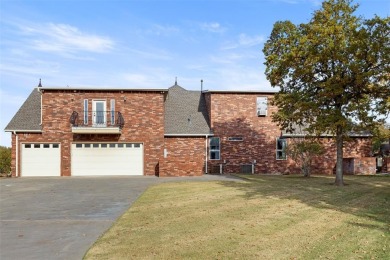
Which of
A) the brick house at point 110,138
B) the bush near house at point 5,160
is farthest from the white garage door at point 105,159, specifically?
the bush near house at point 5,160

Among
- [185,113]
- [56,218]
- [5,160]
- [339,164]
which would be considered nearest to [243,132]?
[185,113]

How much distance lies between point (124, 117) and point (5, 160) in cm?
1147

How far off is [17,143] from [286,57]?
18914 millimetres

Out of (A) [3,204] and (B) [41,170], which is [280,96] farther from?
(B) [41,170]

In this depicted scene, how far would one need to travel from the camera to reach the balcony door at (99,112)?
2634 cm

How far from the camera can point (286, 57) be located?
18438 mm

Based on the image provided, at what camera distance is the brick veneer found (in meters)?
28.9

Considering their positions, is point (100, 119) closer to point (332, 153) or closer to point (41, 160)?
point (41, 160)

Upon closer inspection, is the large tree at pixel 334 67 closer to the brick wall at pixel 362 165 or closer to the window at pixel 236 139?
the window at pixel 236 139

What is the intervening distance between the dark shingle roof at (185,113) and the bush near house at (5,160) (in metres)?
13.2

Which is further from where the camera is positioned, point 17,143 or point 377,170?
point 377,170

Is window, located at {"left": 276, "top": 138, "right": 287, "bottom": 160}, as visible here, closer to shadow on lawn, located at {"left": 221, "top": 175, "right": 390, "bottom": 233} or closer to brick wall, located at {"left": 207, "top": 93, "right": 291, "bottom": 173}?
brick wall, located at {"left": 207, "top": 93, "right": 291, "bottom": 173}

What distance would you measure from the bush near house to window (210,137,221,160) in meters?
16.3

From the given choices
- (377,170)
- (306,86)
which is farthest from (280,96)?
(377,170)
